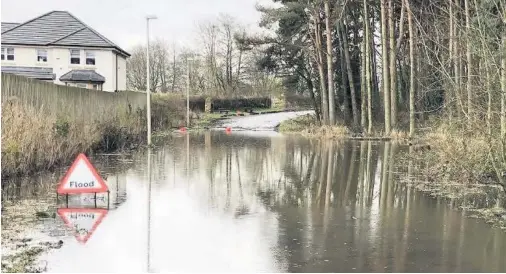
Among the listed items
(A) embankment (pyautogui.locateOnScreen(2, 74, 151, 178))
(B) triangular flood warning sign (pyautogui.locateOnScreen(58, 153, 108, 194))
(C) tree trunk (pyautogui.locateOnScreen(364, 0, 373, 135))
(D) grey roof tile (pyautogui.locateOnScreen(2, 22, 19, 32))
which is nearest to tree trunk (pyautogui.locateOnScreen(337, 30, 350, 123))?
(C) tree trunk (pyautogui.locateOnScreen(364, 0, 373, 135))

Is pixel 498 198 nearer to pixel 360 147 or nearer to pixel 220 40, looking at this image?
pixel 360 147

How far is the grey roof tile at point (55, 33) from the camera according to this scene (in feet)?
165

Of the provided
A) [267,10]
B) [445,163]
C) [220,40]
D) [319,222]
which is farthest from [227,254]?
[220,40]

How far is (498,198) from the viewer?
11477 millimetres

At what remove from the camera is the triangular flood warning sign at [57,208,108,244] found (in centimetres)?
853

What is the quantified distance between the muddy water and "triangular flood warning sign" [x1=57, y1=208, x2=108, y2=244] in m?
0.02

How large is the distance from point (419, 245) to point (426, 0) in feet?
90.2

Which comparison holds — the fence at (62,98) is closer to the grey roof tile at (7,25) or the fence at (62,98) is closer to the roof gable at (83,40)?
the roof gable at (83,40)

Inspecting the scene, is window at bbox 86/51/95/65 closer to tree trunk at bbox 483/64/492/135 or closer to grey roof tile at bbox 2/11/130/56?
grey roof tile at bbox 2/11/130/56

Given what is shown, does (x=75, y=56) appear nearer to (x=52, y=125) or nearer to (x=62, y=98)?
(x=62, y=98)

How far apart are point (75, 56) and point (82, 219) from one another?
43320mm

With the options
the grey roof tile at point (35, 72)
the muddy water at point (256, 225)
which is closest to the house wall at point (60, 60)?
the grey roof tile at point (35, 72)

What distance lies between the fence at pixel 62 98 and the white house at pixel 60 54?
20.8m

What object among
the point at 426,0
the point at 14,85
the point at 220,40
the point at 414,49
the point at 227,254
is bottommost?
the point at 227,254
